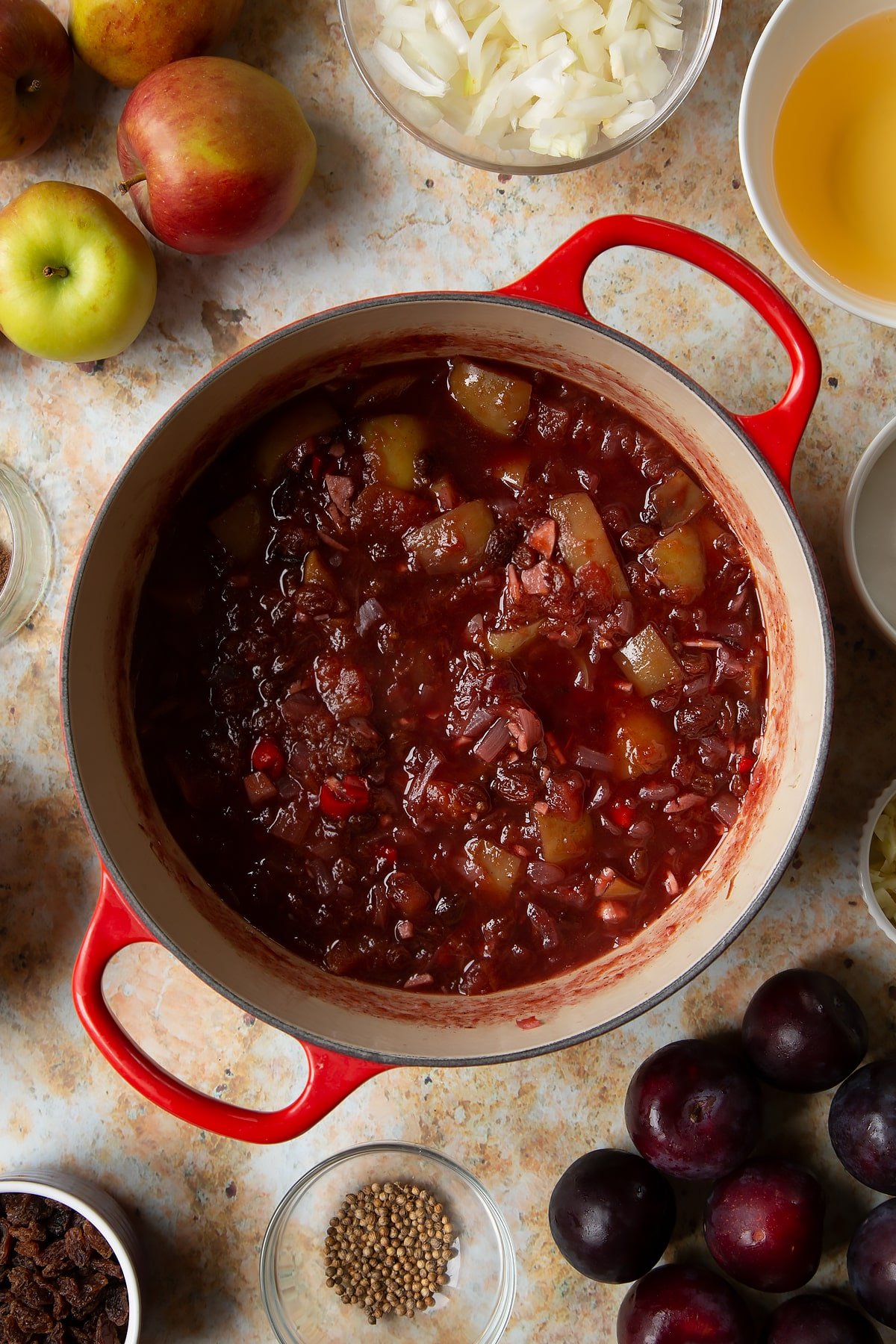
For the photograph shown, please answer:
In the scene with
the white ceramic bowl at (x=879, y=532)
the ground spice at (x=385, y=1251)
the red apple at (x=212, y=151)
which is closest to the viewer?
the red apple at (x=212, y=151)

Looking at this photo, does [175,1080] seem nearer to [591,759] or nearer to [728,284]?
[591,759]

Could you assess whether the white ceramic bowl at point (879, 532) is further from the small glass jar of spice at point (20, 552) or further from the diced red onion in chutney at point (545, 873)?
the small glass jar of spice at point (20, 552)

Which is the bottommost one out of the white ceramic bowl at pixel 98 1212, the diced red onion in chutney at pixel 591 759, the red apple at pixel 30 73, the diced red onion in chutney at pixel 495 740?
the white ceramic bowl at pixel 98 1212

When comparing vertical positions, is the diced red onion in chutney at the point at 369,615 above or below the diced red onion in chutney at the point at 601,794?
above

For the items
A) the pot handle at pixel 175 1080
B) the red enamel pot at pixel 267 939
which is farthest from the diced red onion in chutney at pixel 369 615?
the pot handle at pixel 175 1080

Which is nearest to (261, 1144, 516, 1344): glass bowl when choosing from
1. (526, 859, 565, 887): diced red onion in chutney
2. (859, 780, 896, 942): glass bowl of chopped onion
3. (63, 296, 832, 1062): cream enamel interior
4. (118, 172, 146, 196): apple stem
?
(63, 296, 832, 1062): cream enamel interior

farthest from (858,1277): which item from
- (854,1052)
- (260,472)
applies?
(260,472)
